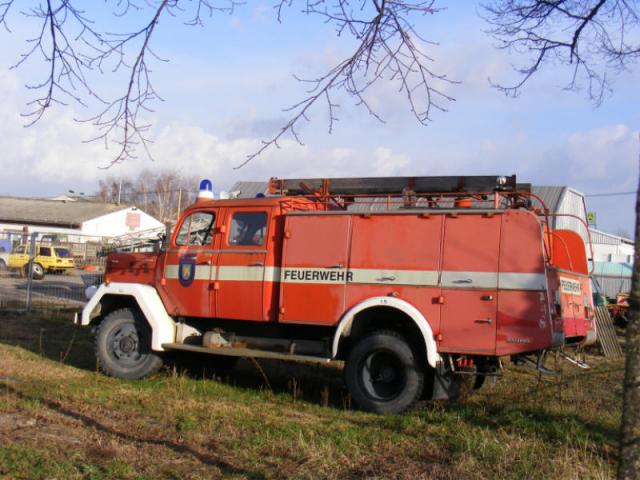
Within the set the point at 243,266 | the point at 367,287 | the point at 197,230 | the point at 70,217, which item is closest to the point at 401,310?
the point at 367,287

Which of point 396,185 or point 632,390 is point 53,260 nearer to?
point 396,185

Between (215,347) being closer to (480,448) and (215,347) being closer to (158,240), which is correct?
(158,240)

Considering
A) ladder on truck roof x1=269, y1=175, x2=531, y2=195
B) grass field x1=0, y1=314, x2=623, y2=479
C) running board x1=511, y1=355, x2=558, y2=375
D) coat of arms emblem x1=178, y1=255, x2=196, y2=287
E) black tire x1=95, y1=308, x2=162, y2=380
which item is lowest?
grass field x1=0, y1=314, x2=623, y2=479

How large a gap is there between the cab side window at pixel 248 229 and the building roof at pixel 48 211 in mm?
48095

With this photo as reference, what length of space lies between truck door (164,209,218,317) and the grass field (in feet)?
3.04

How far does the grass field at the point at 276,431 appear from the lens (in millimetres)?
5527

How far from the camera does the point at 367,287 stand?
321 inches

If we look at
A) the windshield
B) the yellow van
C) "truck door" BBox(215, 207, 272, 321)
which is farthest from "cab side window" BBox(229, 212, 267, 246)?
the windshield

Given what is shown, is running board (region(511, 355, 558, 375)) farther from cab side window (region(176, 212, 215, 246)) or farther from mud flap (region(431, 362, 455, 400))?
cab side window (region(176, 212, 215, 246))

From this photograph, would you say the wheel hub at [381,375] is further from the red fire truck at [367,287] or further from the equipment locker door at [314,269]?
the equipment locker door at [314,269]

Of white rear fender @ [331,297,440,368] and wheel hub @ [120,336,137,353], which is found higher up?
white rear fender @ [331,297,440,368]

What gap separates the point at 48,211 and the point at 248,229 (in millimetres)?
53155

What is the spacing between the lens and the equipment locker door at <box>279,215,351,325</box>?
833 cm

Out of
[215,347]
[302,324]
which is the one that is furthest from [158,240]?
[302,324]
